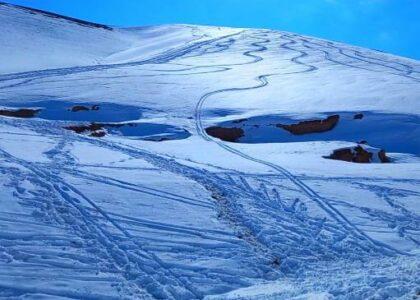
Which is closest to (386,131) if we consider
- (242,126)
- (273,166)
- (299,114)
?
(299,114)

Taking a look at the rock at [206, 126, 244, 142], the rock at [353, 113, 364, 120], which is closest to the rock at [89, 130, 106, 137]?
the rock at [206, 126, 244, 142]

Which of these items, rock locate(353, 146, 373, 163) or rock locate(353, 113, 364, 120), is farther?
rock locate(353, 113, 364, 120)

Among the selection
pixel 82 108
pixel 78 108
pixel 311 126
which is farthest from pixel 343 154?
pixel 78 108

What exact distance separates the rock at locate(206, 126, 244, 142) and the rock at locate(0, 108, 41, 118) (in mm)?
8634

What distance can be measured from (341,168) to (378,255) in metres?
7.07

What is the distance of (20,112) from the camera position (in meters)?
22.6

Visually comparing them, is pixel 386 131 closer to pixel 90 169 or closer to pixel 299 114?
pixel 299 114

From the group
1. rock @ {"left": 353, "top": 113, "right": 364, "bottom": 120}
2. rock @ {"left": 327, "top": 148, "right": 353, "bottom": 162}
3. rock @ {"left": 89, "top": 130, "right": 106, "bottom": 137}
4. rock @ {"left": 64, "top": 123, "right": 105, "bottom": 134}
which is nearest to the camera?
rock @ {"left": 327, "top": 148, "right": 353, "bottom": 162}

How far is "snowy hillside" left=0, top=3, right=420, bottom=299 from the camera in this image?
8.30 meters

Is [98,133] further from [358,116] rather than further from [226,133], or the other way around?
[358,116]

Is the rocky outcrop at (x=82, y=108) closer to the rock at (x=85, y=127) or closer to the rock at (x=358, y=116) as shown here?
the rock at (x=85, y=127)

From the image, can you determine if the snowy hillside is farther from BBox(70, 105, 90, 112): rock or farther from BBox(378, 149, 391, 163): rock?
BBox(70, 105, 90, 112): rock

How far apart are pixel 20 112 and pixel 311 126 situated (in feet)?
46.9

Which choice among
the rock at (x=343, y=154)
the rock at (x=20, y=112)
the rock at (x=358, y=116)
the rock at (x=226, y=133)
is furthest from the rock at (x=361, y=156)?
the rock at (x=20, y=112)
